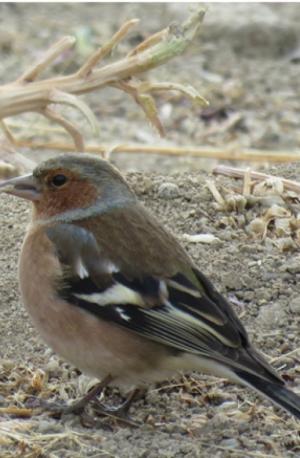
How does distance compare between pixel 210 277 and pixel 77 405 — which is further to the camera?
pixel 210 277

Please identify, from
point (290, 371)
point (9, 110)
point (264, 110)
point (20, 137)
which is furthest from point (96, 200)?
point (264, 110)

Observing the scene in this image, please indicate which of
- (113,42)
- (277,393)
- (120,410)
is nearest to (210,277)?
(120,410)

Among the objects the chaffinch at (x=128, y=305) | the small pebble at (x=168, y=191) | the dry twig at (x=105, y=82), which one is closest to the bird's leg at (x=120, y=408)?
the chaffinch at (x=128, y=305)

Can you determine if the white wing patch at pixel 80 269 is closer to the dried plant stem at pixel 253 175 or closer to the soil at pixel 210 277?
the soil at pixel 210 277

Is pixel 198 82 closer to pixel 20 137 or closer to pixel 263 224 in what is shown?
pixel 20 137

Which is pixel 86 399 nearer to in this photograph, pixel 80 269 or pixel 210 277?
pixel 80 269

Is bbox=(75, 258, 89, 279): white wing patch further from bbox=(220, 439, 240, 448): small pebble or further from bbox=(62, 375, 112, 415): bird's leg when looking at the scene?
bbox=(220, 439, 240, 448): small pebble
